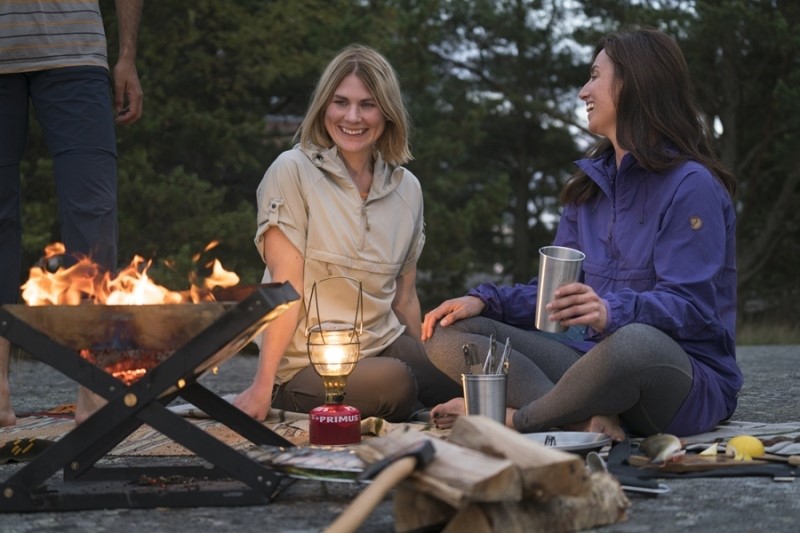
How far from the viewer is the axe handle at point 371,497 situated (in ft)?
6.75

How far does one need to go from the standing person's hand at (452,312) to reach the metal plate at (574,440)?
0.79 m

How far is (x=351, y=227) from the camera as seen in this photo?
4191 mm

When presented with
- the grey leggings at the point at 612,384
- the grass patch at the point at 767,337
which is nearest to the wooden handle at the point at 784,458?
the grey leggings at the point at 612,384

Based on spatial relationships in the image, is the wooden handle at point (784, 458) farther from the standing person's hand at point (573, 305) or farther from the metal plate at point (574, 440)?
the standing person's hand at point (573, 305)

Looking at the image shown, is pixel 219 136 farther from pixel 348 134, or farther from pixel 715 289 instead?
pixel 715 289

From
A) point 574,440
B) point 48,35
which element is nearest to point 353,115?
point 48,35

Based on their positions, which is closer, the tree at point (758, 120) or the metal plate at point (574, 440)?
the metal plate at point (574, 440)

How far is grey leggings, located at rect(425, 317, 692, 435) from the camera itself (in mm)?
3234

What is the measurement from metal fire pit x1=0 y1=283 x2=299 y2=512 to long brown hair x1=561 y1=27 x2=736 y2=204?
4.74ft

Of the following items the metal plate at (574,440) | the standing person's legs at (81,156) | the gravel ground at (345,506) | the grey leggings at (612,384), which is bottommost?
the gravel ground at (345,506)

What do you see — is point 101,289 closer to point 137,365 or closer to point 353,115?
point 137,365

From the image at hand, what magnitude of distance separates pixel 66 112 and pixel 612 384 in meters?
2.14

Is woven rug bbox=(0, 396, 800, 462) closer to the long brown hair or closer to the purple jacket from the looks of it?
the purple jacket

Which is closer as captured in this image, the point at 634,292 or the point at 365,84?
the point at 634,292
